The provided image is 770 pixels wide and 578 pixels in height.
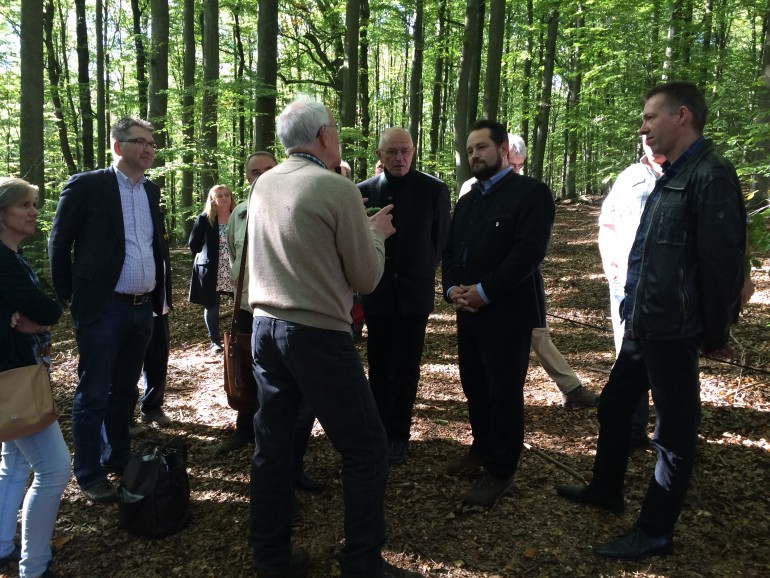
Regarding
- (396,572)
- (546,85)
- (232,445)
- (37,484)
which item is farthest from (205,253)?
(546,85)

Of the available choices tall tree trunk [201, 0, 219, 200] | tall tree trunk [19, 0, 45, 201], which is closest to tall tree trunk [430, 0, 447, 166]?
tall tree trunk [201, 0, 219, 200]

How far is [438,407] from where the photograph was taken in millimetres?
4820

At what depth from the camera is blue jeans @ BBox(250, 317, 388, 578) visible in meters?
2.32

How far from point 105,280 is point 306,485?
5.99ft

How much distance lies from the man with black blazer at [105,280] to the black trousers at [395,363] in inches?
62.4

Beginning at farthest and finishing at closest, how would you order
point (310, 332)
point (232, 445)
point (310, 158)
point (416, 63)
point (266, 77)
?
point (416, 63), point (266, 77), point (232, 445), point (310, 158), point (310, 332)

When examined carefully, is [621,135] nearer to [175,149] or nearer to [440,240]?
[175,149]

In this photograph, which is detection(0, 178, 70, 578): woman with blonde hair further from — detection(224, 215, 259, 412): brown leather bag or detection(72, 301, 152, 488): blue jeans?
detection(224, 215, 259, 412): brown leather bag

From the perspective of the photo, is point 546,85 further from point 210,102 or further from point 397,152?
point 397,152

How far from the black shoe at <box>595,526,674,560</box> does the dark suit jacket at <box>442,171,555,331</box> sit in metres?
1.21

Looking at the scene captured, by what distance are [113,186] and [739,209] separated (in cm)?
356

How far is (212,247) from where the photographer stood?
5828 mm

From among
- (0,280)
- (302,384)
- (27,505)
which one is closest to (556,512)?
(302,384)

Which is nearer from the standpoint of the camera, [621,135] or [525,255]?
[525,255]
